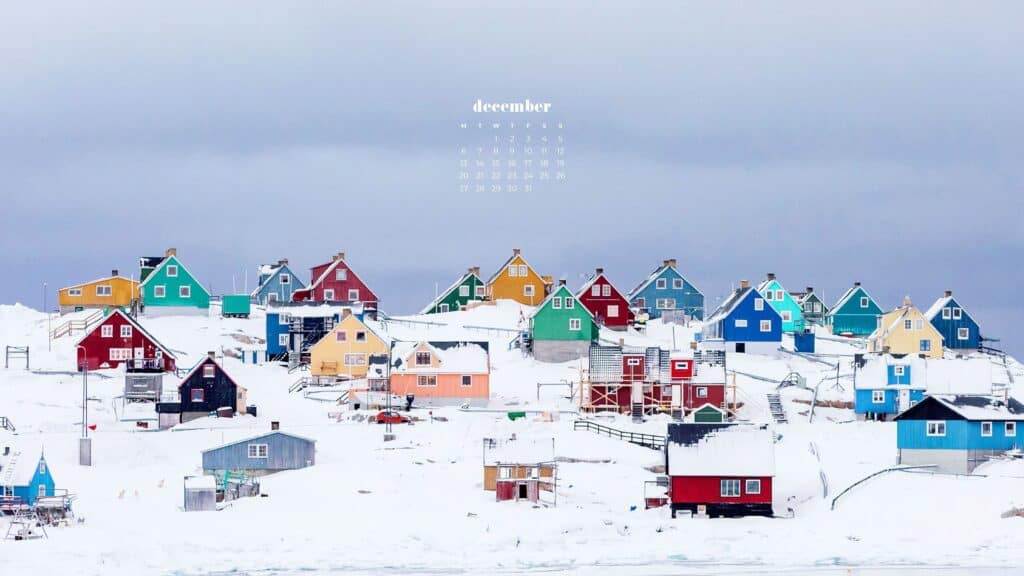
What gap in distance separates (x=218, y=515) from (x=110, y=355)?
3353cm

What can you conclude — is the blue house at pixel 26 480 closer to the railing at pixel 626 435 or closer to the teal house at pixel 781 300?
the railing at pixel 626 435

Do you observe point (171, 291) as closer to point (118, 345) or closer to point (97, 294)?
point (97, 294)

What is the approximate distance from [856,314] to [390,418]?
45.7 metres

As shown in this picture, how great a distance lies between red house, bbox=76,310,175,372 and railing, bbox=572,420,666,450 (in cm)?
2520

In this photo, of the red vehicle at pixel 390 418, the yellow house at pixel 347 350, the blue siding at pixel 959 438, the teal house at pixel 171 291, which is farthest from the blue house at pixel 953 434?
the teal house at pixel 171 291

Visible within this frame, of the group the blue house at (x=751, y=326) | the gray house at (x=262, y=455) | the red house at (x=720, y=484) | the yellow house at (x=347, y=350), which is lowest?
the red house at (x=720, y=484)

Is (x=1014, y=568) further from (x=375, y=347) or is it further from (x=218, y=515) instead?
(x=375, y=347)

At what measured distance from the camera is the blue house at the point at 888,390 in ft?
351

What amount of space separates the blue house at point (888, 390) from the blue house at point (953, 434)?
42.9 feet

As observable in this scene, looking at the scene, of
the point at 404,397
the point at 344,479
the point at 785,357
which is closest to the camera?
the point at 344,479

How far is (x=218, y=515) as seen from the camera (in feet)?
279

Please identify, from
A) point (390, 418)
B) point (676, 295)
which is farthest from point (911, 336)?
point (390, 418)

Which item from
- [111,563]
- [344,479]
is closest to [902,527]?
[344,479]

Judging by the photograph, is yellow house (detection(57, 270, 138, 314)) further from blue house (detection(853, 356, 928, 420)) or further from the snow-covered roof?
the snow-covered roof
